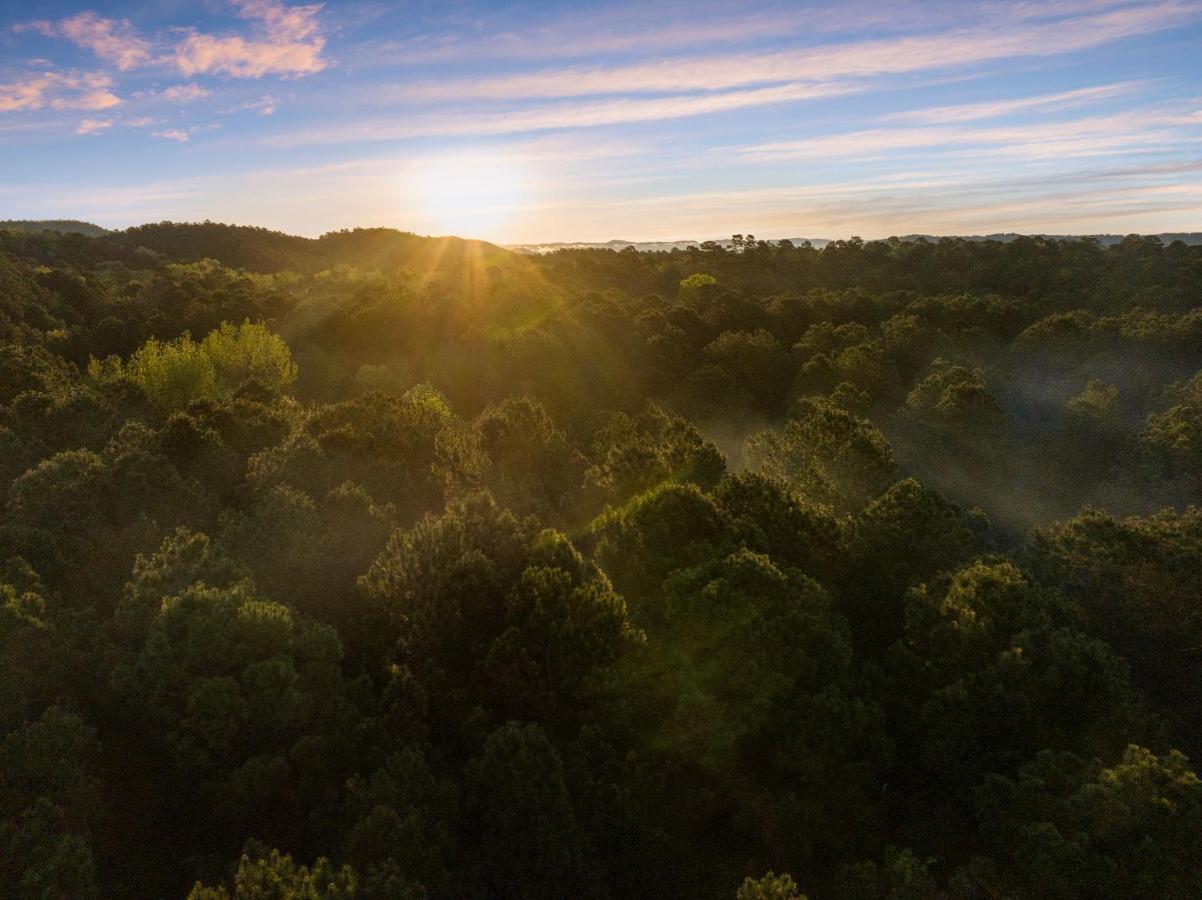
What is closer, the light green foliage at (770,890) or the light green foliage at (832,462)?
the light green foliage at (770,890)

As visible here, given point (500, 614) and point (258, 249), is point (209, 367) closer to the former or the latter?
point (500, 614)

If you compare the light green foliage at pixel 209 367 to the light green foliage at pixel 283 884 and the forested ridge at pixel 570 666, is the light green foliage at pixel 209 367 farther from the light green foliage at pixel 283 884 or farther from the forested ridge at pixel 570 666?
the light green foliage at pixel 283 884

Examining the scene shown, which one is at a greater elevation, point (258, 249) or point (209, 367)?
point (258, 249)

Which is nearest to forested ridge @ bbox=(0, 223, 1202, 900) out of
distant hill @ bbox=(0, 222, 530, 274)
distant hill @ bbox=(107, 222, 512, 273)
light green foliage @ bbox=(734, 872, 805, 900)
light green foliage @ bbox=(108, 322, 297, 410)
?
light green foliage @ bbox=(734, 872, 805, 900)

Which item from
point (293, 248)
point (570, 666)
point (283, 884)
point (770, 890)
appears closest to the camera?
point (283, 884)

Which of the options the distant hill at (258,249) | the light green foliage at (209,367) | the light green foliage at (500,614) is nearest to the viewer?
the light green foliage at (500,614)

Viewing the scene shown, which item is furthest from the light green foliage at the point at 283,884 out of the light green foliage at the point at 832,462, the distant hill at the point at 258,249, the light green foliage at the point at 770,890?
the distant hill at the point at 258,249

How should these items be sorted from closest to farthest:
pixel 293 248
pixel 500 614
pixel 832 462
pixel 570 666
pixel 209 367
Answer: pixel 570 666
pixel 500 614
pixel 832 462
pixel 209 367
pixel 293 248

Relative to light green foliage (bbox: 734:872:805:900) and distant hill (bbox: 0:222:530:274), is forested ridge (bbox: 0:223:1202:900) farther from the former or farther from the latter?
distant hill (bbox: 0:222:530:274)

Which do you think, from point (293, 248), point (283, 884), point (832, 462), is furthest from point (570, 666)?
point (293, 248)
